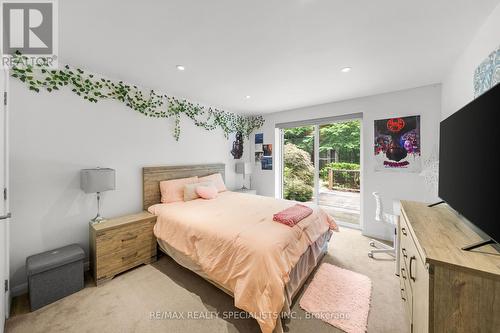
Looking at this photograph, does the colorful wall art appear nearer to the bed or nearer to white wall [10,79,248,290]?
the bed

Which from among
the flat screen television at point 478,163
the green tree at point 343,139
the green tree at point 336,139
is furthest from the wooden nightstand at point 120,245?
the green tree at point 343,139

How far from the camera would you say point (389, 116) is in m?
3.29

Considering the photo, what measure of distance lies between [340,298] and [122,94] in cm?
368

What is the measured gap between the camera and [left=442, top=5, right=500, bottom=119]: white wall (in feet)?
4.88

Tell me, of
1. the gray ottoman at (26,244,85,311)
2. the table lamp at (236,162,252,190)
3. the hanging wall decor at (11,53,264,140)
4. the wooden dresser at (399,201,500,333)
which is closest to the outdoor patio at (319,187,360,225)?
the table lamp at (236,162,252,190)

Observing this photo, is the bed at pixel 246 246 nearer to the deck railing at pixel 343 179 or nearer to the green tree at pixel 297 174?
the deck railing at pixel 343 179

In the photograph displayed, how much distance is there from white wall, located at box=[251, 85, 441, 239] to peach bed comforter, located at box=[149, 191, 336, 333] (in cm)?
136

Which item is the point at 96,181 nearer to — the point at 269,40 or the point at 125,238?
the point at 125,238

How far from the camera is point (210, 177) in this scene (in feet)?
12.7

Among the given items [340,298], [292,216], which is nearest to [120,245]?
[292,216]

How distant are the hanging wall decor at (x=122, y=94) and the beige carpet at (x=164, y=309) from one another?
2.23 m

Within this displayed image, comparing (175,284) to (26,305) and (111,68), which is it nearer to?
(26,305)

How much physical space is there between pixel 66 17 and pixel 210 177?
2.80 m

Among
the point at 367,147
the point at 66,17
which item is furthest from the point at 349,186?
the point at 66,17
